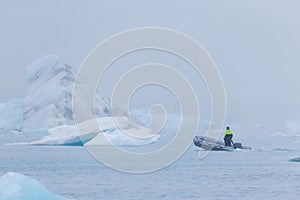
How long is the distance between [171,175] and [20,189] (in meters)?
5.07

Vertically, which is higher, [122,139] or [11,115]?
[11,115]

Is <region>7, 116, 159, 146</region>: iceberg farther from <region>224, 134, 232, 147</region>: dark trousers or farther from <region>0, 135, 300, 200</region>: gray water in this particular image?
<region>224, 134, 232, 147</region>: dark trousers

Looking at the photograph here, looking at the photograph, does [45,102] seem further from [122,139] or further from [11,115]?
[122,139]

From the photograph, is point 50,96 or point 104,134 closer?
point 104,134

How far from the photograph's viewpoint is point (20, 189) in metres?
6.77

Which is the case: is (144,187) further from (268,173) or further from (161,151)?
(161,151)

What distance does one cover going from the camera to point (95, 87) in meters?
15.2

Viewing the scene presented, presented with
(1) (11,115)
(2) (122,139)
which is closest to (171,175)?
(2) (122,139)

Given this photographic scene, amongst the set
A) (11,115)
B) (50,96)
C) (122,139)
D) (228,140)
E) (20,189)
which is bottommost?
(20,189)

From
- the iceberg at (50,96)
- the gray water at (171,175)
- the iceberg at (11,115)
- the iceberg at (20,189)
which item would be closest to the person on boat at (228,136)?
the gray water at (171,175)

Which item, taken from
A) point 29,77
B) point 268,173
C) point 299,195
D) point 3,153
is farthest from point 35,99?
point 299,195

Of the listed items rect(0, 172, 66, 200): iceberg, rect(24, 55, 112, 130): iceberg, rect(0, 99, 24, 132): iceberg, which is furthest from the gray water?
rect(0, 172, 66, 200): iceberg

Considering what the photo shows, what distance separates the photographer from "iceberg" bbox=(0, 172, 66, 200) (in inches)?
265

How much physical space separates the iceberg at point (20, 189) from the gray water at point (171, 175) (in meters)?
1.96
